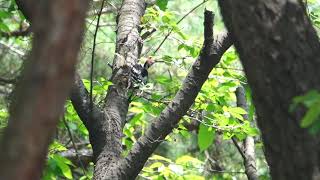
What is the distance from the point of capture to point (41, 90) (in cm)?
98

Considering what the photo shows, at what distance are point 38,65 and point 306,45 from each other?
743mm

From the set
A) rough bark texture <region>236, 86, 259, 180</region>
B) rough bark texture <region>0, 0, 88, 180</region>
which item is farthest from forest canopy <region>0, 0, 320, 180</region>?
rough bark texture <region>236, 86, 259, 180</region>

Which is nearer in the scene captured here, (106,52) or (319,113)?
(319,113)

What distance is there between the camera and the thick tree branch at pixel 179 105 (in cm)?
253

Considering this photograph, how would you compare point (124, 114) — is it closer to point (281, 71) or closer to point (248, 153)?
point (248, 153)

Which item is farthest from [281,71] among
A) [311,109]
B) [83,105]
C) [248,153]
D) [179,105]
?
[248,153]

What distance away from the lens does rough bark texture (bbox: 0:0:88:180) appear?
973 mm

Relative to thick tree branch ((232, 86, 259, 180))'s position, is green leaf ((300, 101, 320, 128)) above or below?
below

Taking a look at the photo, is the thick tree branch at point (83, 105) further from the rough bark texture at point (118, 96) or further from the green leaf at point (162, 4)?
the green leaf at point (162, 4)

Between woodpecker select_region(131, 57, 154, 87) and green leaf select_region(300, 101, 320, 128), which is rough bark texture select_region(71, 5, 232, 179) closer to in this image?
woodpecker select_region(131, 57, 154, 87)

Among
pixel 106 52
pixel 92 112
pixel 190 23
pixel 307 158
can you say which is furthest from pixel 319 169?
pixel 190 23

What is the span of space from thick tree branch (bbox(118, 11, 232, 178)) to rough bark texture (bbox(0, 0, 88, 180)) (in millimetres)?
1511

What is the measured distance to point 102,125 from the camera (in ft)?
9.13

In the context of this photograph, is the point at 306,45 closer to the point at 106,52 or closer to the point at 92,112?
the point at 92,112
